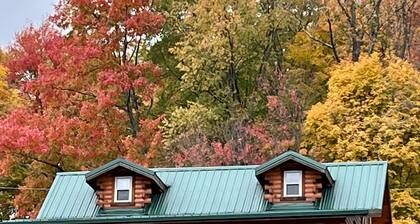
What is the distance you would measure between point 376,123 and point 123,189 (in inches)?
498

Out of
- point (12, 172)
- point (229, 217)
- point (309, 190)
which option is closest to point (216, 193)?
point (229, 217)

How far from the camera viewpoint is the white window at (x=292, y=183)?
2745 cm

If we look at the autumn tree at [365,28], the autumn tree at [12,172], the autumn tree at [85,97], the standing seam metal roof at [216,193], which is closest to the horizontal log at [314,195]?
the standing seam metal roof at [216,193]

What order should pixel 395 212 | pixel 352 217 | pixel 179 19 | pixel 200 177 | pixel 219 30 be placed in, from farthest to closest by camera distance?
pixel 179 19, pixel 219 30, pixel 395 212, pixel 200 177, pixel 352 217

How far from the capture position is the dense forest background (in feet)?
125

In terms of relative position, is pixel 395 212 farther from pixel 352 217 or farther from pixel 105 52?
pixel 105 52

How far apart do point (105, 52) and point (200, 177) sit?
14.5 m

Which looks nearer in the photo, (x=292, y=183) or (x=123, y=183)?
(x=292, y=183)

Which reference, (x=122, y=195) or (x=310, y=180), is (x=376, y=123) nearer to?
(x=310, y=180)

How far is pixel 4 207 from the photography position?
46.0 m

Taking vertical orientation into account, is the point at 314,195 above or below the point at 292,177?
below

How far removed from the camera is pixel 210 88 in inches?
1770

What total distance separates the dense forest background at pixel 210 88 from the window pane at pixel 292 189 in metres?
8.80

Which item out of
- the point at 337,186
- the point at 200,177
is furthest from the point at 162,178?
the point at 337,186
